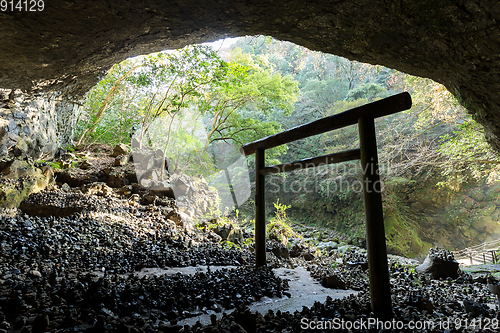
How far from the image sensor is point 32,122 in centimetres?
447

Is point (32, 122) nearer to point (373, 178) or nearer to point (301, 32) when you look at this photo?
point (301, 32)

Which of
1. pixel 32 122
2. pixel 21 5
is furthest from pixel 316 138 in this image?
pixel 21 5

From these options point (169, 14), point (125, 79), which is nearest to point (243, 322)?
point (169, 14)

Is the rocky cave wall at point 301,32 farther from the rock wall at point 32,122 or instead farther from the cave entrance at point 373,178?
the rock wall at point 32,122

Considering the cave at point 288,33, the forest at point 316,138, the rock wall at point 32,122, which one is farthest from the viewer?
the forest at point 316,138

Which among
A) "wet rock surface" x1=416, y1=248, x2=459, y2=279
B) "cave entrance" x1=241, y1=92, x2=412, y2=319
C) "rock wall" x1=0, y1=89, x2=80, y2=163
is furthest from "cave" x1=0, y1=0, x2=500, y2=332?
"wet rock surface" x1=416, y1=248, x2=459, y2=279

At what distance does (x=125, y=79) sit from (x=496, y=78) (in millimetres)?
8703

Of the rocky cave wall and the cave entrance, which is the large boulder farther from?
the cave entrance

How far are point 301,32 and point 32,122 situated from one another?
535 cm

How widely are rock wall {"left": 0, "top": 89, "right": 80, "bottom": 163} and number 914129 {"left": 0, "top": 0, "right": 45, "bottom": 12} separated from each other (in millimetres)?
2710

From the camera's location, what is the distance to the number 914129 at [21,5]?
1835 millimetres

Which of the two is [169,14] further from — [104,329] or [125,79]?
[125,79]

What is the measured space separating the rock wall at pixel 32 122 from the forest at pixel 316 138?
177cm

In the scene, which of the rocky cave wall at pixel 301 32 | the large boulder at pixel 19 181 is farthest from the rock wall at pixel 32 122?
the rocky cave wall at pixel 301 32
